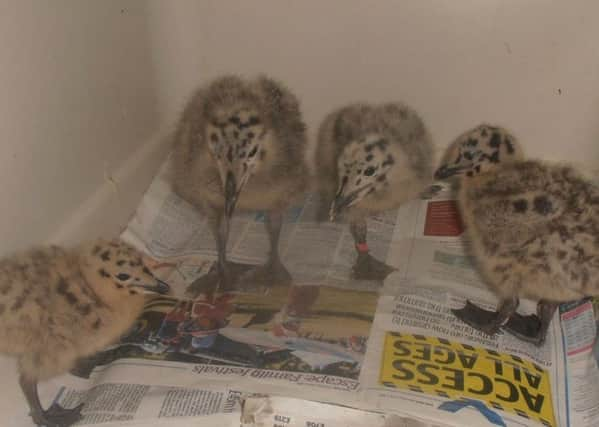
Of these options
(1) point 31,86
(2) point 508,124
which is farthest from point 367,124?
(1) point 31,86

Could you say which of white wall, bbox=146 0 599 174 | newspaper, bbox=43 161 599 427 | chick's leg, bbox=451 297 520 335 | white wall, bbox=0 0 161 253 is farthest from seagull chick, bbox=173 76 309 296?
chick's leg, bbox=451 297 520 335

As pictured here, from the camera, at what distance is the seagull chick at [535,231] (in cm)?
133

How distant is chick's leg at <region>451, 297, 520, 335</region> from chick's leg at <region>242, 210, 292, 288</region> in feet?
1.53

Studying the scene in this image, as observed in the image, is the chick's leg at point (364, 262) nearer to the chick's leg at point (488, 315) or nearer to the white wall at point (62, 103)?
the chick's leg at point (488, 315)

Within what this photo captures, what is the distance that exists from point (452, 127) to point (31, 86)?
1.25 m

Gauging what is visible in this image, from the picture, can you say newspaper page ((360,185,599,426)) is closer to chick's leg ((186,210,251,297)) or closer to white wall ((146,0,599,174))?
chick's leg ((186,210,251,297))

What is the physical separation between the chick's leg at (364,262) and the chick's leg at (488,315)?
0.23 m

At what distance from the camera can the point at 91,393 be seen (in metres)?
1.39

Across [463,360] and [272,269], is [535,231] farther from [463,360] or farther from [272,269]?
[272,269]

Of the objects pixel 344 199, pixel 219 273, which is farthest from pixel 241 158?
pixel 219 273

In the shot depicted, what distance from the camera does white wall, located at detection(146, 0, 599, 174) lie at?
182 centimetres

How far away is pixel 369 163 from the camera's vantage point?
153 cm

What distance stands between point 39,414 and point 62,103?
0.70m

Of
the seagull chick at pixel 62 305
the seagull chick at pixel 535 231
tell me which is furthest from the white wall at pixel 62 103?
the seagull chick at pixel 535 231
